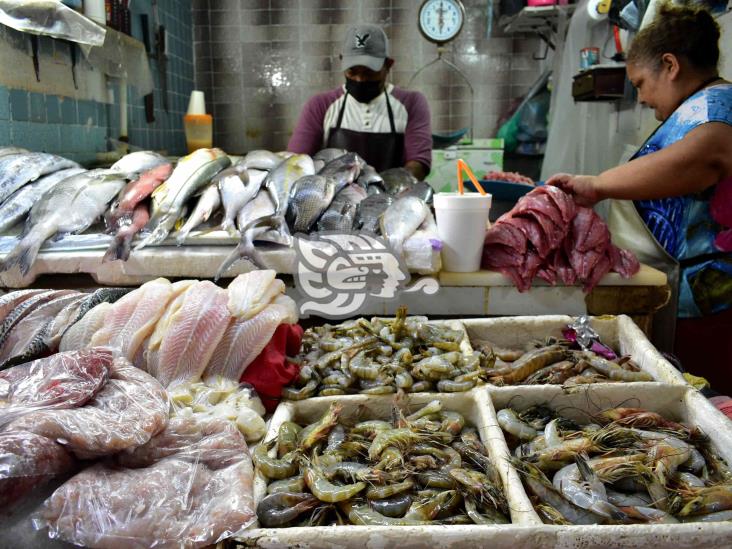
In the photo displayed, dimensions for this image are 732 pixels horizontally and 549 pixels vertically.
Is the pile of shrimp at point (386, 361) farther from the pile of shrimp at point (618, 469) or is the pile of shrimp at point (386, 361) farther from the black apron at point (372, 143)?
the black apron at point (372, 143)

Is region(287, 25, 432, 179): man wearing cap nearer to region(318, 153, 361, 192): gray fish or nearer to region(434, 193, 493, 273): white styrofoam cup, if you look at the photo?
region(318, 153, 361, 192): gray fish

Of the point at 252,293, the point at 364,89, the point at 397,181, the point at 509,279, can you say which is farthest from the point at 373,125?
the point at 252,293

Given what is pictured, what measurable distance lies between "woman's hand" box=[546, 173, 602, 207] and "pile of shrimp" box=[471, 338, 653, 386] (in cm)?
93

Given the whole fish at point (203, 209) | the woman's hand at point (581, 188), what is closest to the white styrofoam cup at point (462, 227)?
the woman's hand at point (581, 188)

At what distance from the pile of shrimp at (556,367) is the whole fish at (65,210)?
213 centimetres

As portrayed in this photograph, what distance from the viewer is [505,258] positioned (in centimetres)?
292

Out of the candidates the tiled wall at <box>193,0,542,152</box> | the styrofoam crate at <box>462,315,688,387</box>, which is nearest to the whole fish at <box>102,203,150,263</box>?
the styrofoam crate at <box>462,315,688,387</box>

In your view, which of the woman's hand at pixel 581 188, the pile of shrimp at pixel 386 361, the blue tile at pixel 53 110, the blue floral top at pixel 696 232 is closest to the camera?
the pile of shrimp at pixel 386 361

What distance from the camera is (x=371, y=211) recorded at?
3178mm

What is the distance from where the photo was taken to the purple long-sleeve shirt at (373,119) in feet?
17.6

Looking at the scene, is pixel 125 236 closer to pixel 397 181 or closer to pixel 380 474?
pixel 397 181

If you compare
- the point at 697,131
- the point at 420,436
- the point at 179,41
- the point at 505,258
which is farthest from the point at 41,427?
the point at 179,41

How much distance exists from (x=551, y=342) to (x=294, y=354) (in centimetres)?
104

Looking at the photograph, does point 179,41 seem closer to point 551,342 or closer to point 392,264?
point 392,264
